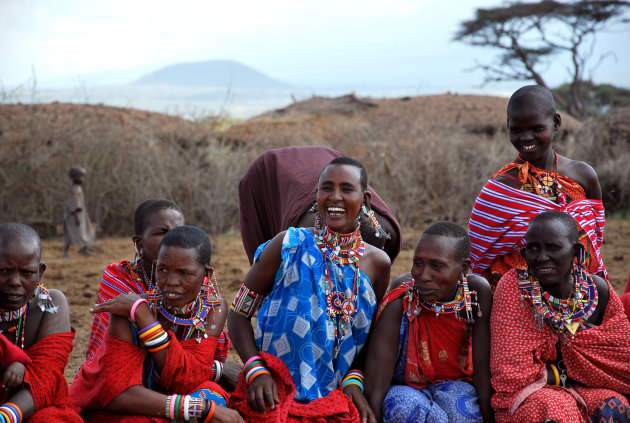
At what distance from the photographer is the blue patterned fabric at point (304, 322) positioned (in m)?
3.10

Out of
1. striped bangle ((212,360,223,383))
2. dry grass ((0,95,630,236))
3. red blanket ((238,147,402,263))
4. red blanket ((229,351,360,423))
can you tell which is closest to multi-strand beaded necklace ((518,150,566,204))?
red blanket ((238,147,402,263))

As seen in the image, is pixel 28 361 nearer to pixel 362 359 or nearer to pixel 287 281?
pixel 287 281

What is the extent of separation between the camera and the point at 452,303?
124 inches

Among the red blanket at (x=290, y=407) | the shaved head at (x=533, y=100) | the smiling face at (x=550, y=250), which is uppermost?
the shaved head at (x=533, y=100)

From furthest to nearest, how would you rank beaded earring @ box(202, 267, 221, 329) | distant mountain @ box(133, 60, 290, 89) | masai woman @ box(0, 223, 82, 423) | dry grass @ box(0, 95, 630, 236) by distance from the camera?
distant mountain @ box(133, 60, 290, 89)
dry grass @ box(0, 95, 630, 236)
beaded earring @ box(202, 267, 221, 329)
masai woman @ box(0, 223, 82, 423)

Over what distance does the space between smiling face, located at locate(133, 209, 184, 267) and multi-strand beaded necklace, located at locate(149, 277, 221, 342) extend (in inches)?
14.1

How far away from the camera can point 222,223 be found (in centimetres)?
1030

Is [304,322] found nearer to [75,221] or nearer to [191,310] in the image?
[191,310]

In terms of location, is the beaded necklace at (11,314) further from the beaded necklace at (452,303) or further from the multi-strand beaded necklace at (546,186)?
the multi-strand beaded necklace at (546,186)

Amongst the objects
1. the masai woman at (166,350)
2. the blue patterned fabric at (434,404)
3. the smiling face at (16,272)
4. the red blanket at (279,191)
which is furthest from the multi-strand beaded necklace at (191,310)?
the red blanket at (279,191)

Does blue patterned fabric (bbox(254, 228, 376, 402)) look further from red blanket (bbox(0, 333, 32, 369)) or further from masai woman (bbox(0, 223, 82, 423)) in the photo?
red blanket (bbox(0, 333, 32, 369))

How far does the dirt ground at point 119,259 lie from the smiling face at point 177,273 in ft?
7.78

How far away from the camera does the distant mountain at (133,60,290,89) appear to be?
88312mm

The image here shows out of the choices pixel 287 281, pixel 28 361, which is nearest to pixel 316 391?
pixel 287 281
